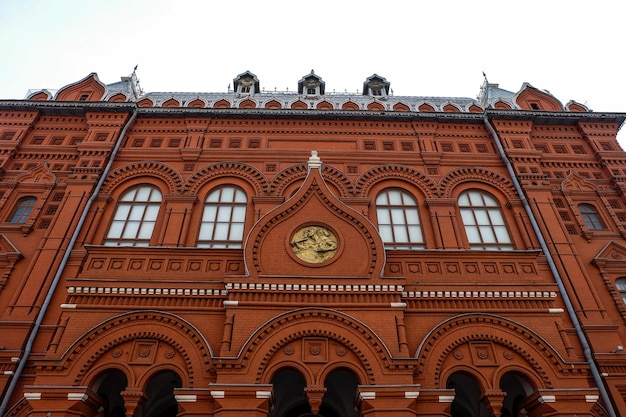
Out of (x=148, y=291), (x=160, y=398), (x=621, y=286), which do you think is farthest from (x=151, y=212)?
(x=621, y=286)

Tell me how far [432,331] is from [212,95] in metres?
15.4

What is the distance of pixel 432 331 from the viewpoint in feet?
34.2

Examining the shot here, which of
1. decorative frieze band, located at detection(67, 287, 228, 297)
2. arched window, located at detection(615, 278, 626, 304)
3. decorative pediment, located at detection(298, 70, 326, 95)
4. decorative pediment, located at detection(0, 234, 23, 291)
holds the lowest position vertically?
decorative frieze band, located at detection(67, 287, 228, 297)

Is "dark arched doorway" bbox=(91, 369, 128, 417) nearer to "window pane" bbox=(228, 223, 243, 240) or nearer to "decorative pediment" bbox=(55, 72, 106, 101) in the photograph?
"window pane" bbox=(228, 223, 243, 240)

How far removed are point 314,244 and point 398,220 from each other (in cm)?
424

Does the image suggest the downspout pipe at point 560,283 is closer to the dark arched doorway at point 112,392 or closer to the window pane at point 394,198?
the window pane at point 394,198

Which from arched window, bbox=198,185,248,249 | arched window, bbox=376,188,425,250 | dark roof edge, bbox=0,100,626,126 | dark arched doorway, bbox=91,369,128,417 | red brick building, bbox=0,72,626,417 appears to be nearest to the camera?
red brick building, bbox=0,72,626,417

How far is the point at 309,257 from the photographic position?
11219 mm

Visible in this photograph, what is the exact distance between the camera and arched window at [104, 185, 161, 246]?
1363 cm

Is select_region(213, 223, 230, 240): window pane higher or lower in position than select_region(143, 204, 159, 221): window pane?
lower

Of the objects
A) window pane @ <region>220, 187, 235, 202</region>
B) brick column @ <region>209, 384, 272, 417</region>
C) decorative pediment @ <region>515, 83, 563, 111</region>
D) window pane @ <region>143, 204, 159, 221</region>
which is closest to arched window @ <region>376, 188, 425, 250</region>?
window pane @ <region>220, 187, 235, 202</region>

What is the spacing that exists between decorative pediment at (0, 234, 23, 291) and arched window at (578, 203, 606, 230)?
19.2m

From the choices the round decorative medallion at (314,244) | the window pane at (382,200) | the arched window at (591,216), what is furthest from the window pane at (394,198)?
the arched window at (591,216)

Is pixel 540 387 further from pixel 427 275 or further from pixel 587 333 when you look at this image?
pixel 427 275
